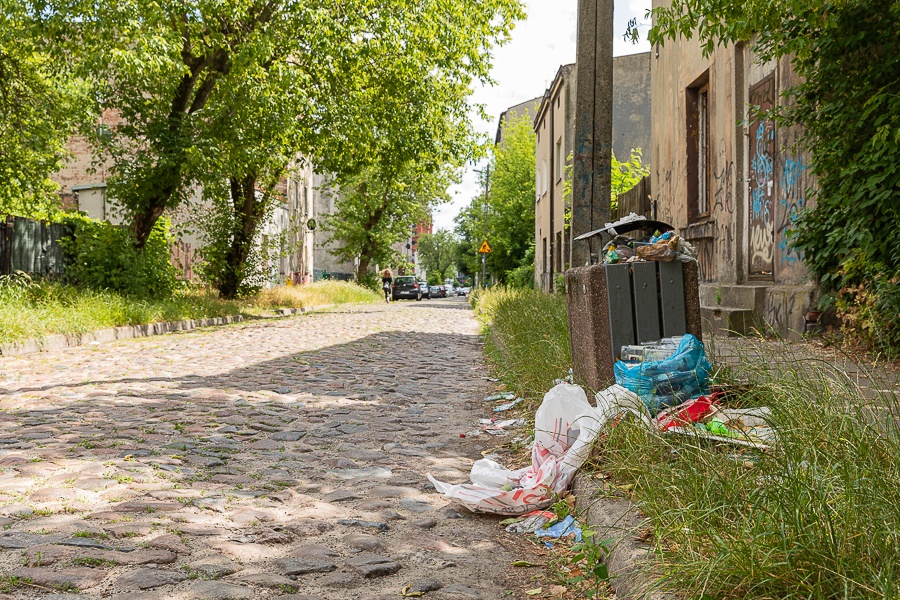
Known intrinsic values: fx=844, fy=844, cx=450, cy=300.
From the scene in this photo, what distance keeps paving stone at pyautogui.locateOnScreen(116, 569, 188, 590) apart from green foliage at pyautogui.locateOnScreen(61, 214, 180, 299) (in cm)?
1432

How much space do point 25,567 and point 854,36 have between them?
8270 mm

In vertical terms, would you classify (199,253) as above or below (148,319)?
above

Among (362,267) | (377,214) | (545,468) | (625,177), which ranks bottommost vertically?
(545,468)

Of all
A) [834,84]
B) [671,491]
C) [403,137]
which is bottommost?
[671,491]

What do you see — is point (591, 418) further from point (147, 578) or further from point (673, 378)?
point (147, 578)

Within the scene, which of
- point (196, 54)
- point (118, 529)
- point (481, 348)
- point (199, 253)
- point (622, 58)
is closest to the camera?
point (118, 529)

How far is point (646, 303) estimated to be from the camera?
563cm

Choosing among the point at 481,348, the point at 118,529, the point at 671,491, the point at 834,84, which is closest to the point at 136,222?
the point at 481,348

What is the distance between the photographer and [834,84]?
8625 mm

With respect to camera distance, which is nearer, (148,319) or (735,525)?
(735,525)

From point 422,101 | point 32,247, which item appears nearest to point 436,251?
point 422,101

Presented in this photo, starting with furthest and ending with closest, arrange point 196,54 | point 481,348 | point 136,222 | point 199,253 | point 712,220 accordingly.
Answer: point 199,253, point 136,222, point 196,54, point 481,348, point 712,220

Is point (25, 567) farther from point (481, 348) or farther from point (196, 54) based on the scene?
point (196, 54)

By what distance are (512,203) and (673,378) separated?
1539 inches
